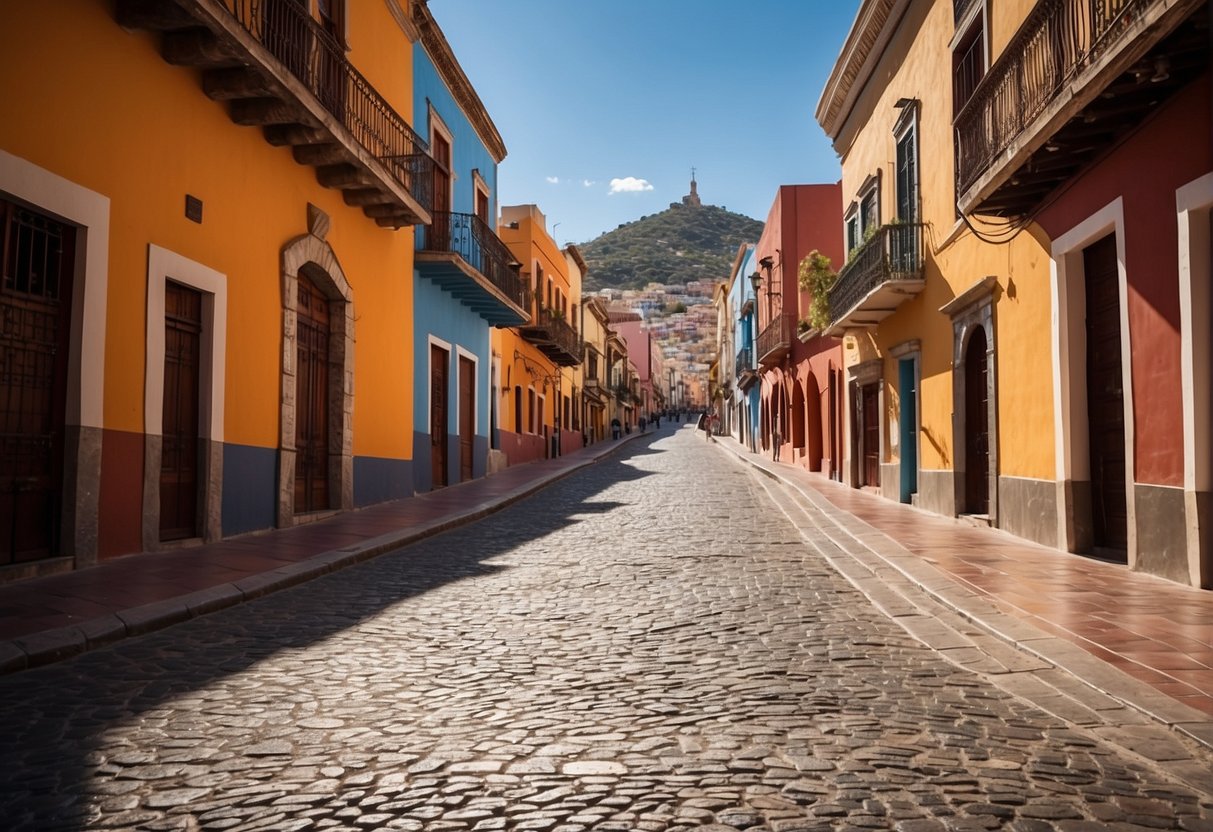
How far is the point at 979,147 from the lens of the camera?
10.2m

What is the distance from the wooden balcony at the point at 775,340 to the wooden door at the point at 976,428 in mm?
16321

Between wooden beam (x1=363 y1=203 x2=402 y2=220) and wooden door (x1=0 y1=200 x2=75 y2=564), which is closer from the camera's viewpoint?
wooden door (x1=0 y1=200 x2=75 y2=564)

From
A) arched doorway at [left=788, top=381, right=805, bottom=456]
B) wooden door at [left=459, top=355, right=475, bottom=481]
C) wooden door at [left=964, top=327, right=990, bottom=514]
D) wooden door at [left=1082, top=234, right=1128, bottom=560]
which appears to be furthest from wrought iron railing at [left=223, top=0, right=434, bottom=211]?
arched doorway at [left=788, top=381, right=805, bottom=456]

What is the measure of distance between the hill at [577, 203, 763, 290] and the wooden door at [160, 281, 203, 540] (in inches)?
5266

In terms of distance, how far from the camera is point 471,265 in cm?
1784

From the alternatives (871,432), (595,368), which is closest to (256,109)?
(871,432)

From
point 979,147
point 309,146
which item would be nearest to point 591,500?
point 309,146

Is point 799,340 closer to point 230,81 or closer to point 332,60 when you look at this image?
point 332,60

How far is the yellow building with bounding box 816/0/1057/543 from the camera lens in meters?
10.2

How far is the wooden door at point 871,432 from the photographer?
17.6 m

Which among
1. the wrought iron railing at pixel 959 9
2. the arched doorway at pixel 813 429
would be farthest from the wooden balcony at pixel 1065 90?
the arched doorway at pixel 813 429

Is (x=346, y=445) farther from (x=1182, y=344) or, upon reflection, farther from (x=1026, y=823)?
(x=1026, y=823)

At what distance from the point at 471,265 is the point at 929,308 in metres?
8.35

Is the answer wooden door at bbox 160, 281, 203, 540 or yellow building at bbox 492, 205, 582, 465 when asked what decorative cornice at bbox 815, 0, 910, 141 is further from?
wooden door at bbox 160, 281, 203, 540
